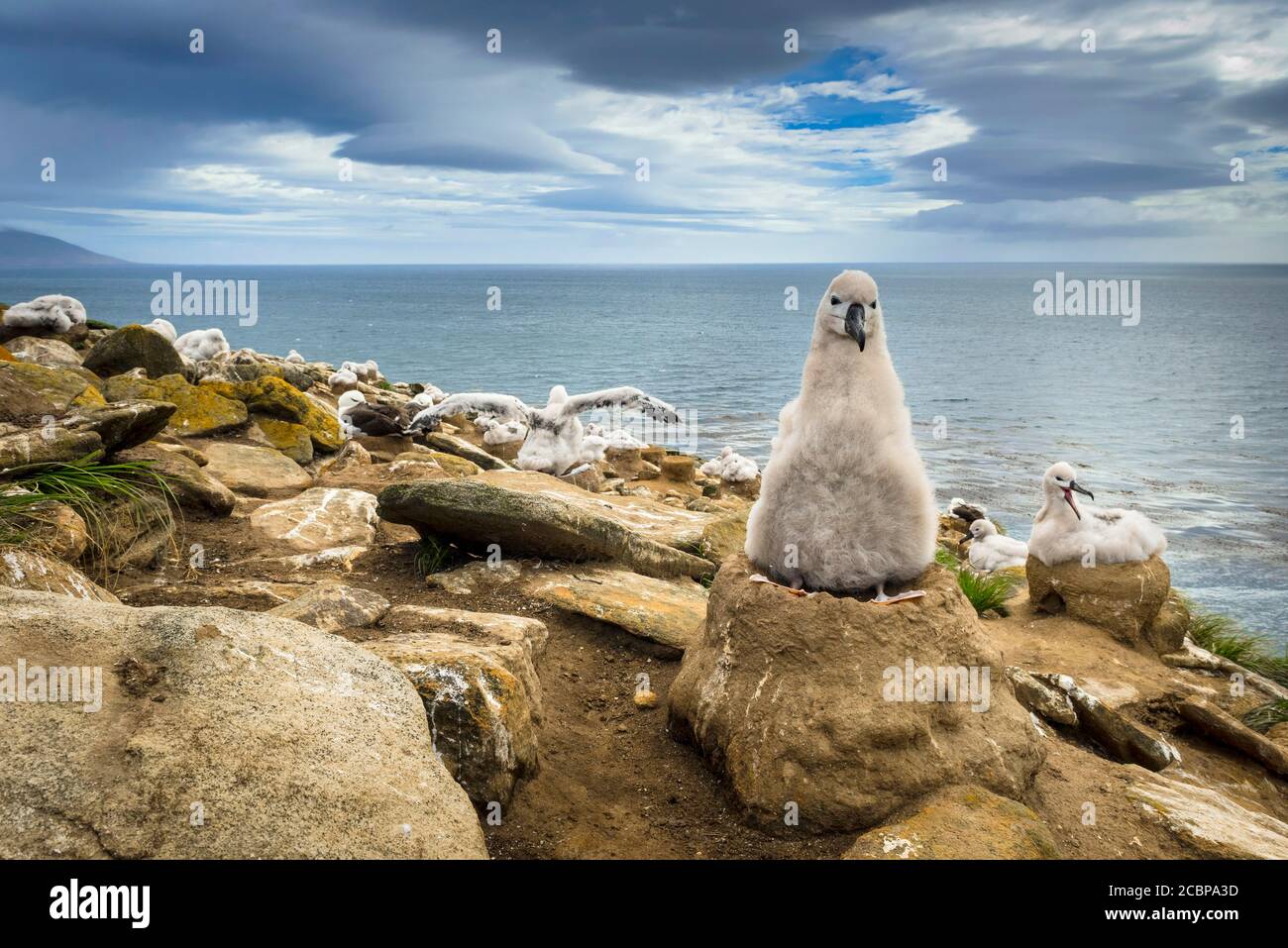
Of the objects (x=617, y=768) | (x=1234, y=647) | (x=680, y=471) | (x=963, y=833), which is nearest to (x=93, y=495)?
(x=617, y=768)

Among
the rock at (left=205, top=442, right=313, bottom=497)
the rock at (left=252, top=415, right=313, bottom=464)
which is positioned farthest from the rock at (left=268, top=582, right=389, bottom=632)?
the rock at (left=252, top=415, right=313, bottom=464)

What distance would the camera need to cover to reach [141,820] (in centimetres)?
316

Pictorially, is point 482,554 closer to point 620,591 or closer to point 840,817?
point 620,591

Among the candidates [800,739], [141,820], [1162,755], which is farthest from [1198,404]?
[141,820]

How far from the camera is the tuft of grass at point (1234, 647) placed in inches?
417

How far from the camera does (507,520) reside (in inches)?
269

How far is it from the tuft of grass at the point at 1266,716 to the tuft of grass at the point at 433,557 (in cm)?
782

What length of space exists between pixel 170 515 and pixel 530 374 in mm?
42442

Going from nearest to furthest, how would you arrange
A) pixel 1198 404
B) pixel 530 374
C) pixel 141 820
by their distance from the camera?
pixel 141 820 < pixel 1198 404 < pixel 530 374

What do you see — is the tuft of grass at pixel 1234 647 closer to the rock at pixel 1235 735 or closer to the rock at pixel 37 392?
the rock at pixel 1235 735

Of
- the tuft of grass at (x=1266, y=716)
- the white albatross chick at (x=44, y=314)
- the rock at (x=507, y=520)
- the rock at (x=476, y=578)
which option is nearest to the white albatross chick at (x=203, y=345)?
the white albatross chick at (x=44, y=314)

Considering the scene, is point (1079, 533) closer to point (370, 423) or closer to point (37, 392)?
point (37, 392)

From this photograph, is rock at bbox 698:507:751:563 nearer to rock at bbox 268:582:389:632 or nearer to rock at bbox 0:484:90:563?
rock at bbox 268:582:389:632

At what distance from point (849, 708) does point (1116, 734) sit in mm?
3052
